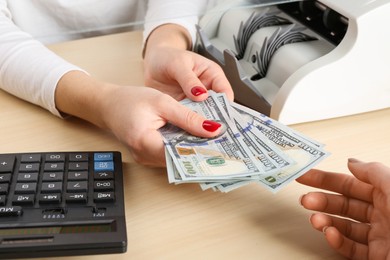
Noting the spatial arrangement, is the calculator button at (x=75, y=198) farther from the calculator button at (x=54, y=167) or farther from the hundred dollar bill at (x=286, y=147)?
the hundred dollar bill at (x=286, y=147)

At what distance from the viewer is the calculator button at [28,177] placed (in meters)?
0.80

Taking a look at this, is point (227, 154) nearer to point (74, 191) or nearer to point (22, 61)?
point (74, 191)

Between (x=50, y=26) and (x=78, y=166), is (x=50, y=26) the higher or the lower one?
the higher one

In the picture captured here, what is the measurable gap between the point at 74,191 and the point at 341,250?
1.19 ft

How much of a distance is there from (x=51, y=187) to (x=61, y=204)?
0.11ft

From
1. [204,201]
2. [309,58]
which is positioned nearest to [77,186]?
[204,201]

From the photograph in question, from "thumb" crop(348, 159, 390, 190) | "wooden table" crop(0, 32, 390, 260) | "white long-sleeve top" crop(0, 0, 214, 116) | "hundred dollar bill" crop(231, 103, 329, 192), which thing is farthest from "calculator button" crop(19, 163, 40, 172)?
"thumb" crop(348, 159, 390, 190)

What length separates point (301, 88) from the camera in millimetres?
976

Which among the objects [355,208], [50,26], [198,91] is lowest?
[355,208]

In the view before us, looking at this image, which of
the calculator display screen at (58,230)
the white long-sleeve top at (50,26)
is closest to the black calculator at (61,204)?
the calculator display screen at (58,230)

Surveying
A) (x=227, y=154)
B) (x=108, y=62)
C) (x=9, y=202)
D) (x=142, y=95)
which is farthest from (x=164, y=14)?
(x=9, y=202)

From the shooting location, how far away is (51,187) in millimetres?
789

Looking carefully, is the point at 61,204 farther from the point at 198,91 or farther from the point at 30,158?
the point at 198,91

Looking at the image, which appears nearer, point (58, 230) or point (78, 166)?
point (58, 230)
